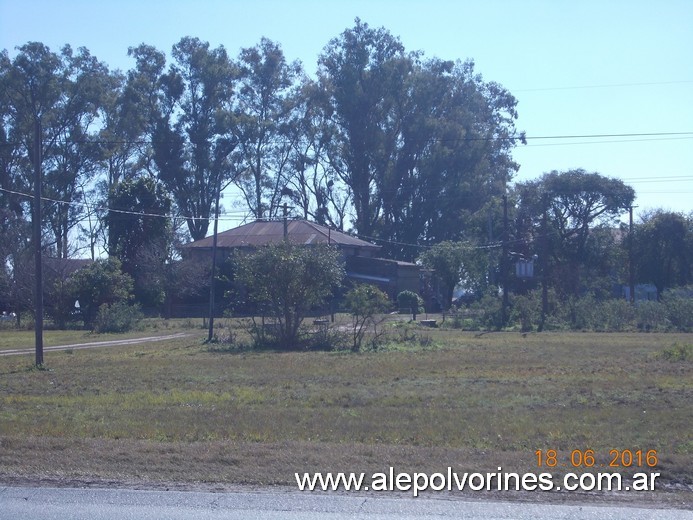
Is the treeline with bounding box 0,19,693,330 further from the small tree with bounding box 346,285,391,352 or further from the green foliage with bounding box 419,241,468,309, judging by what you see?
the small tree with bounding box 346,285,391,352

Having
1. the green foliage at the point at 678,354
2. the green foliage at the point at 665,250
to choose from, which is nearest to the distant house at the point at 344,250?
the green foliage at the point at 665,250

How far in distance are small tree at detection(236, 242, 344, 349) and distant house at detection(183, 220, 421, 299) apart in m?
32.3

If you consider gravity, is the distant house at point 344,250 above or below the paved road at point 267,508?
above

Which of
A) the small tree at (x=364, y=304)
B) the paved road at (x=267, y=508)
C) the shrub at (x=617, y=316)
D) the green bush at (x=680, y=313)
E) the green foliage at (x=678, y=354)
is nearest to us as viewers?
the paved road at (x=267, y=508)

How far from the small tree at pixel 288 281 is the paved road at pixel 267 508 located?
2412 cm

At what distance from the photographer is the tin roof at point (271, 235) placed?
6869 centimetres

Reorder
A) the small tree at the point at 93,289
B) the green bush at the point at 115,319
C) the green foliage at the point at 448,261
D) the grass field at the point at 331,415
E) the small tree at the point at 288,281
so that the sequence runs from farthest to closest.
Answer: the green foliage at the point at 448,261 → the small tree at the point at 93,289 → the green bush at the point at 115,319 → the small tree at the point at 288,281 → the grass field at the point at 331,415

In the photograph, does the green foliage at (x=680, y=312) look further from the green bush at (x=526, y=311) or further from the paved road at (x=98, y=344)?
the paved road at (x=98, y=344)

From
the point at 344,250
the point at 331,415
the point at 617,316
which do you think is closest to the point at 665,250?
the point at 617,316

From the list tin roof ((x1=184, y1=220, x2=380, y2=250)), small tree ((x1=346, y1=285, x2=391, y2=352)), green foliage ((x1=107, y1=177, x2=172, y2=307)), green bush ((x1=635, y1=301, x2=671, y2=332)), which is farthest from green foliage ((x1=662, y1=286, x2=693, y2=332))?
green foliage ((x1=107, y1=177, x2=172, y2=307))

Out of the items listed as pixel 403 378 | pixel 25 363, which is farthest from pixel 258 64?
pixel 403 378

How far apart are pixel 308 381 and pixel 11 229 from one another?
51002mm

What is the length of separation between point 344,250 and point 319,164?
14998mm

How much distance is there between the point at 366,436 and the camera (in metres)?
12.9
